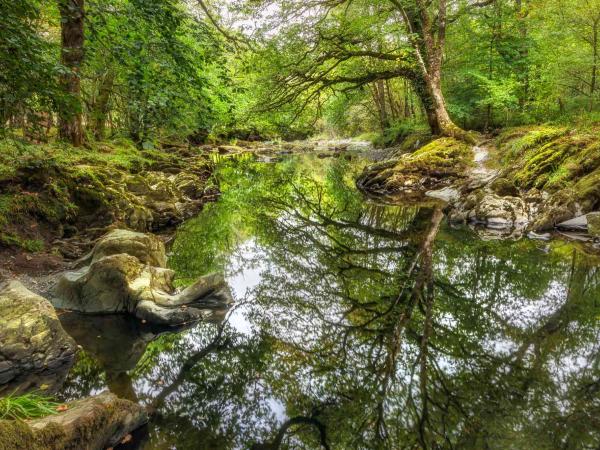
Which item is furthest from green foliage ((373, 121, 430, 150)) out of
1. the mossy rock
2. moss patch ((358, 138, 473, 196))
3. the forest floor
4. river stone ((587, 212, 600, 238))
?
the forest floor

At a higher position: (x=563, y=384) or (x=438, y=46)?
(x=438, y=46)

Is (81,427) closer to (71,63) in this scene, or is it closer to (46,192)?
(71,63)

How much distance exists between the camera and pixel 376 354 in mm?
4543

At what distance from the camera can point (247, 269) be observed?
25.9 feet

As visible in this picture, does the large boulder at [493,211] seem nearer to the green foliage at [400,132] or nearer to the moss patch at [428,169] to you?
the moss patch at [428,169]

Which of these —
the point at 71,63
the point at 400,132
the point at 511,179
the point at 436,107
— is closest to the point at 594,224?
the point at 511,179

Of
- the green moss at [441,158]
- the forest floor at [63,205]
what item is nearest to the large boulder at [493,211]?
the green moss at [441,158]

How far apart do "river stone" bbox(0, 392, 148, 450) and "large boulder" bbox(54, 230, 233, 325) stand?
225cm

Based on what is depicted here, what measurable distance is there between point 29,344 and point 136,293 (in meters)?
1.73

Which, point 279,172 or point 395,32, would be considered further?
point 279,172

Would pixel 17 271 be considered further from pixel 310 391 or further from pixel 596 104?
pixel 596 104

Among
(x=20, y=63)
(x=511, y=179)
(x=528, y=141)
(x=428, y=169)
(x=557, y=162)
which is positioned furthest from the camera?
(x=428, y=169)

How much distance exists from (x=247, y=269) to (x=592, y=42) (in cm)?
1320

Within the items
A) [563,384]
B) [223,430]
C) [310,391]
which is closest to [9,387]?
[223,430]
